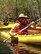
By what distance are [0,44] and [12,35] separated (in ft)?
2.11

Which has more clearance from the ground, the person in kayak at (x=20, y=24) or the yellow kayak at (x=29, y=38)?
the person in kayak at (x=20, y=24)

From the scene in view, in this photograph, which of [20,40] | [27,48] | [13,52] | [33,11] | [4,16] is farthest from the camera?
[4,16]

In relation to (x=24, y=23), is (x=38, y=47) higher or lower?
lower

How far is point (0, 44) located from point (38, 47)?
175cm

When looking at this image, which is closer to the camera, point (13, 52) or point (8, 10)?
point (13, 52)

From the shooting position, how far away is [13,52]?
8.04m

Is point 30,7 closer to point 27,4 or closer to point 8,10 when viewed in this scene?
point 27,4

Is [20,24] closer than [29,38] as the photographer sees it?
No

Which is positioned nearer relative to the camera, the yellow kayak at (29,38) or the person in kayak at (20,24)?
the yellow kayak at (29,38)

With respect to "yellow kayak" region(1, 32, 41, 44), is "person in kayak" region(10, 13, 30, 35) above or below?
above

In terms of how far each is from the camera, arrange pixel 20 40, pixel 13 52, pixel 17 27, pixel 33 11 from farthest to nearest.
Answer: pixel 33 11, pixel 17 27, pixel 20 40, pixel 13 52

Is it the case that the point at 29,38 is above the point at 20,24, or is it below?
below

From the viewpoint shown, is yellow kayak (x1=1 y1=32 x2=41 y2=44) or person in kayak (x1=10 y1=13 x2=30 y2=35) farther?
person in kayak (x1=10 y1=13 x2=30 y2=35)

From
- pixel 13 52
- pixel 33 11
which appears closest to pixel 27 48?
pixel 13 52
